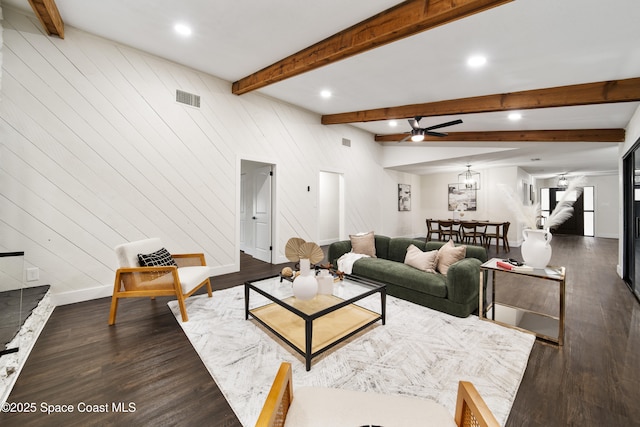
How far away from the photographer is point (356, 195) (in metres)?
6.89

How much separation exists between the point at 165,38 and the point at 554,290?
6049 millimetres

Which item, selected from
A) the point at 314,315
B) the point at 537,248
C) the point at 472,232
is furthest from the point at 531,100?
the point at 472,232

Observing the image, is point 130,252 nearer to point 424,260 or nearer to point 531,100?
point 424,260

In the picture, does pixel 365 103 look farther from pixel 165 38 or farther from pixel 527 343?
pixel 527 343

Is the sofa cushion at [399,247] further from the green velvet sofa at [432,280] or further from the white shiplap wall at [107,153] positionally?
the white shiplap wall at [107,153]

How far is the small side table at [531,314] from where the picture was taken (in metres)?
2.25

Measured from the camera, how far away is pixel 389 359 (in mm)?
2055

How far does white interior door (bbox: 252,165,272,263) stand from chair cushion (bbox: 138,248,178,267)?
7.68 feet

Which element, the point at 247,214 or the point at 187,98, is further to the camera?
the point at 247,214

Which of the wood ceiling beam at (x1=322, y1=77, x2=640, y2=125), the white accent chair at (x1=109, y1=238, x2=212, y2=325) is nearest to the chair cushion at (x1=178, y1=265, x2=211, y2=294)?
the white accent chair at (x1=109, y1=238, x2=212, y2=325)

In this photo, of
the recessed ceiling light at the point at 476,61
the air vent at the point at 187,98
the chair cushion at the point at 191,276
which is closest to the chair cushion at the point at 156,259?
the chair cushion at the point at 191,276

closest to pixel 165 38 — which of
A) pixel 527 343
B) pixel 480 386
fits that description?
pixel 480 386

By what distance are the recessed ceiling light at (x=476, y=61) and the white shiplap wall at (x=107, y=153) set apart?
3.30 meters

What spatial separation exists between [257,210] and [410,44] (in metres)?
4.17
